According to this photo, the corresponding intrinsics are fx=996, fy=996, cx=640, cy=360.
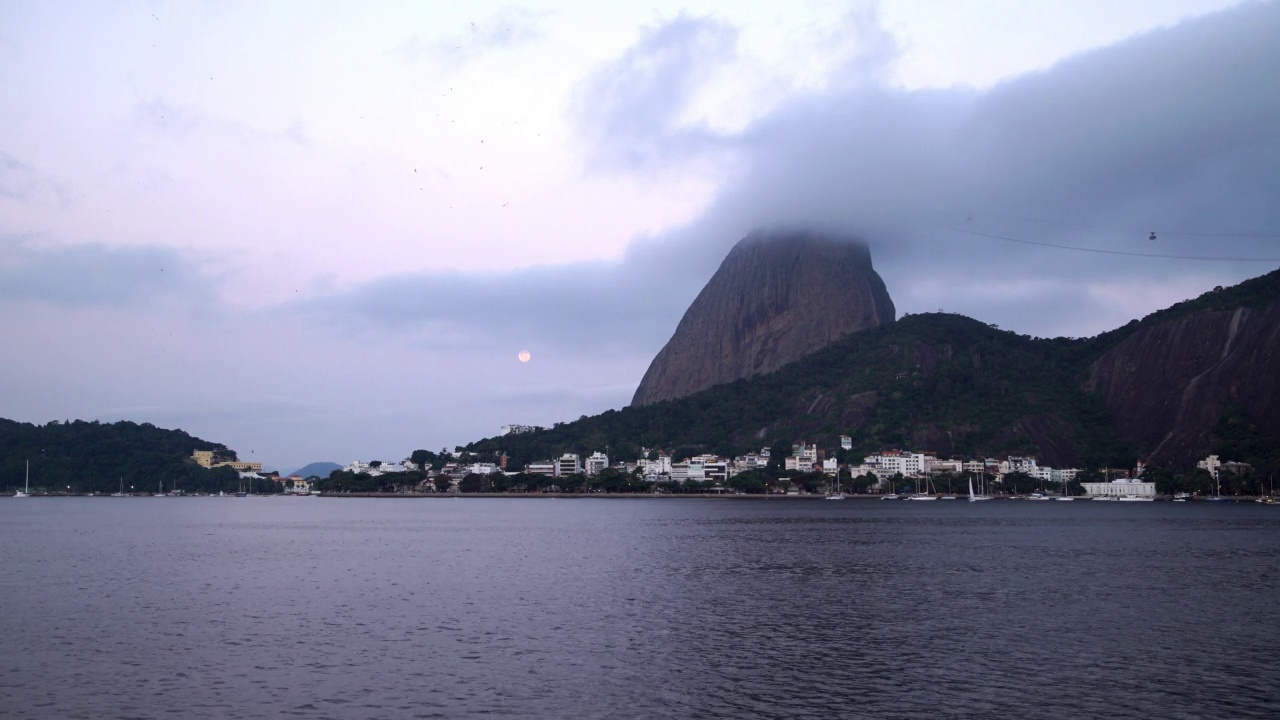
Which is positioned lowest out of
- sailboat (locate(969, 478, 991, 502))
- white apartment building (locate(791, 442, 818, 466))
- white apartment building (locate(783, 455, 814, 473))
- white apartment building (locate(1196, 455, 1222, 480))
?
sailboat (locate(969, 478, 991, 502))

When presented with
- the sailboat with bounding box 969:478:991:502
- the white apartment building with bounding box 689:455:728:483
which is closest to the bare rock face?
the sailboat with bounding box 969:478:991:502

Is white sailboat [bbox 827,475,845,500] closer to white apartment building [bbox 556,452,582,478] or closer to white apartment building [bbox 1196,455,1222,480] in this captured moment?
white apartment building [bbox 1196,455,1222,480]

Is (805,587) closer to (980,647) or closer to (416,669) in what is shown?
(980,647)

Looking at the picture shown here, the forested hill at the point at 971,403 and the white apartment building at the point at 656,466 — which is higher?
the forested hill at the point at 971,403

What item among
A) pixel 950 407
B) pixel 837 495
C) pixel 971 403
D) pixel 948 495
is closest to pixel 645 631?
pixel 837 495

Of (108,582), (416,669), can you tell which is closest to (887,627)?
(416,669)

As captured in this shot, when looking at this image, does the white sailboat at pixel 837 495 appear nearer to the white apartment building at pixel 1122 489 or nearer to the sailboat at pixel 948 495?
the sailboat at pixel 948 495

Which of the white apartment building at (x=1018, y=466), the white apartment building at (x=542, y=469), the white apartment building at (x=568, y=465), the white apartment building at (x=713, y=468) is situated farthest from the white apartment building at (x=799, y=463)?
the white apartment building at (x=542, y=469)
